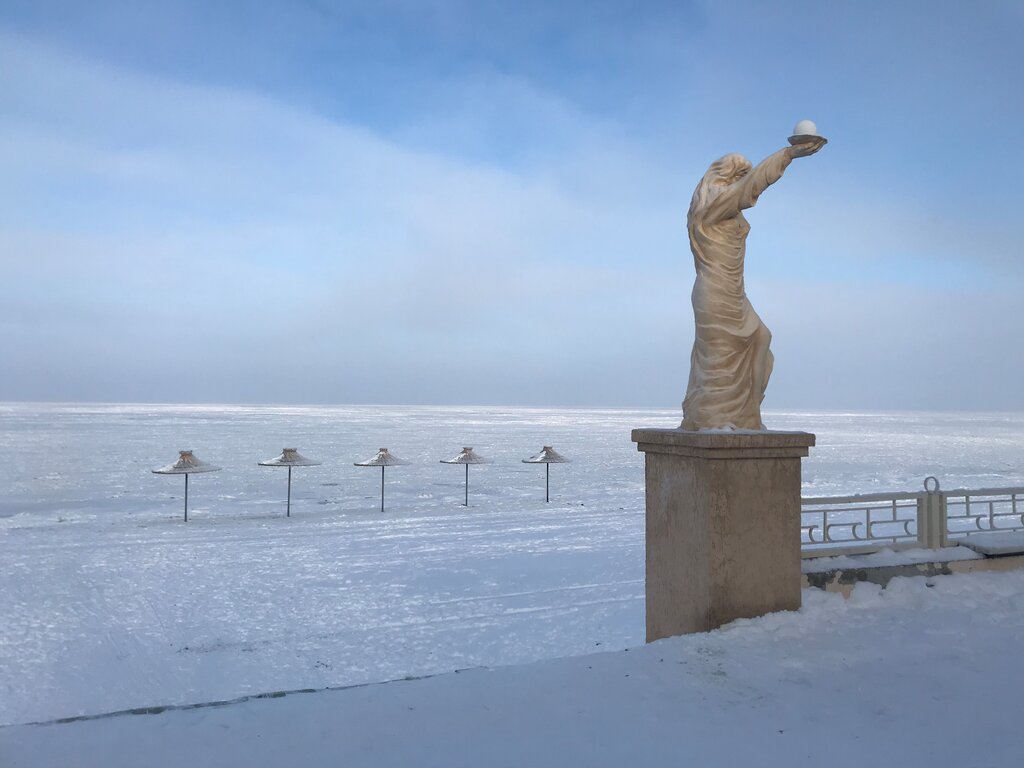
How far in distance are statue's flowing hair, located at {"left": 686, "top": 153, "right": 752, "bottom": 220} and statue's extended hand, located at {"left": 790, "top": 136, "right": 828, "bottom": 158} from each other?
51cm

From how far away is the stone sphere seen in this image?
5.77 m

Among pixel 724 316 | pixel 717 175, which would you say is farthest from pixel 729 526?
pixel 717 175

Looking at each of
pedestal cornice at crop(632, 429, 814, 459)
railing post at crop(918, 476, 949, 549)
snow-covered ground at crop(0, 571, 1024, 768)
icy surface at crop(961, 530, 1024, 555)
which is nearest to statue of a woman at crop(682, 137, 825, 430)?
pedestal cornice at crop(632, 429, 814, 459)

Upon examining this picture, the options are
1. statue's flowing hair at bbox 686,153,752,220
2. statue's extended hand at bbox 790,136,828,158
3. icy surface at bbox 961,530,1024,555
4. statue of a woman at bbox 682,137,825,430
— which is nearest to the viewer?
statue's extended hand at bbox 790,136,828,158

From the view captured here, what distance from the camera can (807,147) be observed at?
19.1 feet

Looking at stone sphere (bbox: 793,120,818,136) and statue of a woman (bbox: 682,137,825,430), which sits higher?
stone sphere (bbox: 793,120,818,136)

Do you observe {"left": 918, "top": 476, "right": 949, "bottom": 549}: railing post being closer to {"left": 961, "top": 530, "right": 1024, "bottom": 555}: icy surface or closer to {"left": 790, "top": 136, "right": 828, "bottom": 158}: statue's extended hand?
{"left": 961, "top": 530, "right": 1024, "bottom": 555}: icy surface

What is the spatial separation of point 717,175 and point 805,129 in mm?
765

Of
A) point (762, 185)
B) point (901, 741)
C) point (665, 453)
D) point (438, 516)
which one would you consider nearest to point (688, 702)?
point (901, 741)

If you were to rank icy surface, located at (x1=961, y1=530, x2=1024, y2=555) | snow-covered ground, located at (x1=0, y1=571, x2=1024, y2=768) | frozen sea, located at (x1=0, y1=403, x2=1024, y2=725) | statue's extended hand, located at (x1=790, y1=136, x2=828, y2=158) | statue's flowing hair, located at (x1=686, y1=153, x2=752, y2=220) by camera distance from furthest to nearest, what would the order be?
frozen sea, located at (x1=0, y1=403, x2=1024, y2=725) → icy surface, located at (x1=961, y1=530, x2=1024, y2=555) → statue's flowing hair, located at (x1=686, y1=153, x2=752, y2=220) → statue's extended hand, located at (x1=790, y1=136, x2=828, y2=158) → snow-covered ground, located at (x1=0, y1=571, x2=1024, y2=768)

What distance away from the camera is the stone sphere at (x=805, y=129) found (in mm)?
5766

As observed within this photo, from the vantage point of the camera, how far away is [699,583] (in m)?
5.72

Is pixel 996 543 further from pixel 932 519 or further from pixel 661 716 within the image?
pixel 661 716

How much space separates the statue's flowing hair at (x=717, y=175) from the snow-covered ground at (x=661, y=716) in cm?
323
